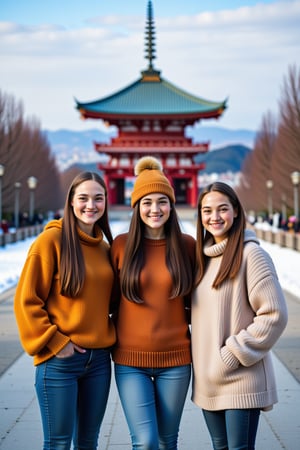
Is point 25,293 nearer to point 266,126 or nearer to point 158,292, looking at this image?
point 158,292

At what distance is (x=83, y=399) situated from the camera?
13.7ft

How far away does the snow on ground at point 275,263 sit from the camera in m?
14.9

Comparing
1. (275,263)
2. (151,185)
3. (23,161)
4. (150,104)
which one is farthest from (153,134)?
(151,185)

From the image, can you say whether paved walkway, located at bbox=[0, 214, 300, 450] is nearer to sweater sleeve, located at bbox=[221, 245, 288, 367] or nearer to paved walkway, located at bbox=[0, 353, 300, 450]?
paved walkway, located at bbox=[0, 353, 300, 450]

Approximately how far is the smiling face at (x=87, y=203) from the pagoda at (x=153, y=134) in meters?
50.4

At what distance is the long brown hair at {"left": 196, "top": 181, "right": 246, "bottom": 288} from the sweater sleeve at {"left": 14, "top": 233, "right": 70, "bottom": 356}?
2.58ft

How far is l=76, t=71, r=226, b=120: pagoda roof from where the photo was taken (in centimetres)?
5628

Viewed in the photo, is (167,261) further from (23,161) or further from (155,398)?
(23,161)

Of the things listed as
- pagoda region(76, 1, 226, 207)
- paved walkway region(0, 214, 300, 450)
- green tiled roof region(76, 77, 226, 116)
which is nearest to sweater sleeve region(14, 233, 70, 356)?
paved walkway region(0, 214, 300, 450)

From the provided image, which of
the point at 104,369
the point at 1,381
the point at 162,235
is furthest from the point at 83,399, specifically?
the point at 1,381

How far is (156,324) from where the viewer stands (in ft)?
13.4

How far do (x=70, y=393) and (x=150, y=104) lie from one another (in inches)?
2141

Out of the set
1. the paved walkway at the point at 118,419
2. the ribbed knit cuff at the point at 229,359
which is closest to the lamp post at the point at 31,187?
the paved walkway at the point at 118,419

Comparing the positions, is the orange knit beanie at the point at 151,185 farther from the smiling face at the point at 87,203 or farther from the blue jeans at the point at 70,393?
the blue jeans at the point at 70,393
